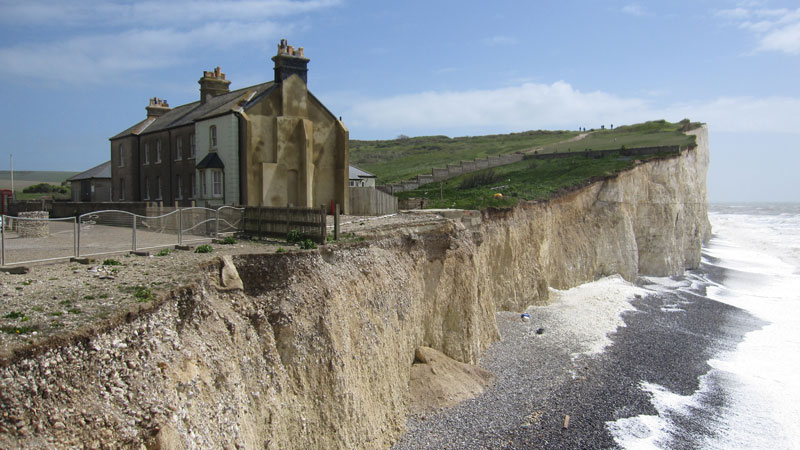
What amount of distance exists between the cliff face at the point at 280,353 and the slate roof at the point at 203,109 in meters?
12.6

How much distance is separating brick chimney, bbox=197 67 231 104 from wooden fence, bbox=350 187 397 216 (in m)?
11.6

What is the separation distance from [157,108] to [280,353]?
32401 mm

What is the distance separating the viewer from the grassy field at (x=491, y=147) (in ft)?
207

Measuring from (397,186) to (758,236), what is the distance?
56.9 m

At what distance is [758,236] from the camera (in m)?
76.2

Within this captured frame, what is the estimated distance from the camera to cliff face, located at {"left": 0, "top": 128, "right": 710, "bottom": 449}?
855cm

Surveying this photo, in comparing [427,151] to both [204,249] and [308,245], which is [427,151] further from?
[204,249]

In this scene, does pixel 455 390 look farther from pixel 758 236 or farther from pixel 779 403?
pixel 758 236

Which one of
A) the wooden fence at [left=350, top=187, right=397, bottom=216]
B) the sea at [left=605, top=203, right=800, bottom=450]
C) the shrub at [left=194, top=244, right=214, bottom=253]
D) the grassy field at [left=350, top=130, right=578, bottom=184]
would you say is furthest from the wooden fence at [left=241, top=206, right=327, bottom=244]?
the grassy field at [left=350, top=130, right=578, bottom=184]

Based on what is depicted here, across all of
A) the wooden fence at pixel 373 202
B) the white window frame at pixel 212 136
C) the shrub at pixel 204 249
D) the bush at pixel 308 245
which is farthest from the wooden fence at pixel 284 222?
the wooden fence at pixel 373 202

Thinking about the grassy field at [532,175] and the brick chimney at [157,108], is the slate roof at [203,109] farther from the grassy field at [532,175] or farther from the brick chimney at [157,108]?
the grassy field at [532,175]

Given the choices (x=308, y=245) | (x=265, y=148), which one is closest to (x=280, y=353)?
(x=308, y=245)

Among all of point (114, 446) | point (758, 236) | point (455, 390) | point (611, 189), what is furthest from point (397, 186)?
point (758, 236)

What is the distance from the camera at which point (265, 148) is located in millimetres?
27516
